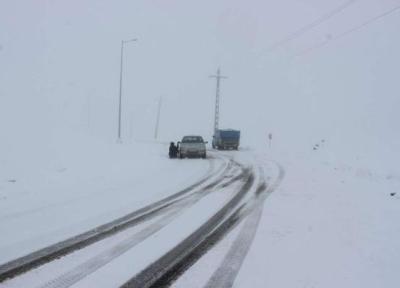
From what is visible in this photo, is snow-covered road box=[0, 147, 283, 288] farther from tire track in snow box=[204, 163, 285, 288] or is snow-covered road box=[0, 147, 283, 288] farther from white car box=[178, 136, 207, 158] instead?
white car box=[178, 136, 207, 158]

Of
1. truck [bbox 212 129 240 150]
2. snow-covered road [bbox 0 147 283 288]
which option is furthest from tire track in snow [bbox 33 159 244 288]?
truck [bbox 212 129 240 150]

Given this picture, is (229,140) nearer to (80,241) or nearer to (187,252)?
(80,241)

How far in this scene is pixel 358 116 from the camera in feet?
243

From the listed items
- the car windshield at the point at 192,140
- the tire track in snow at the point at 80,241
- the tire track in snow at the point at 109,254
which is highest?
the car windshield at the point at 192,140

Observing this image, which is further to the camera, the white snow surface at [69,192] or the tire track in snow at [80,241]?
the white snow surface at [69,192]

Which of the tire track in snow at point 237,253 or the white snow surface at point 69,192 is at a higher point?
the tire track in snow at point 237,253

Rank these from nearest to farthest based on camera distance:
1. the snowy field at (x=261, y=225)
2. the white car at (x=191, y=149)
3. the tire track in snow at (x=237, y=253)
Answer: the tire track in snow at (x=237, y=253) < the snowy field at (x=261, y=225) < the white car at (x=191, y=149)

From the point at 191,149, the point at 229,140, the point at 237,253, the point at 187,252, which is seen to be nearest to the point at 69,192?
the point at 187,252

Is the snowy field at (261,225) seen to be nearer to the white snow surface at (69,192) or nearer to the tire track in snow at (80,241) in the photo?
the white snow surface at (69,192)

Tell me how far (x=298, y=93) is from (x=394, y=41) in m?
27.8

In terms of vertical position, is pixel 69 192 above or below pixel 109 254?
below

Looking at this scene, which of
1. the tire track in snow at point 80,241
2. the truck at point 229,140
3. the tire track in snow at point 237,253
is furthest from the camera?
the truck at point 229,140

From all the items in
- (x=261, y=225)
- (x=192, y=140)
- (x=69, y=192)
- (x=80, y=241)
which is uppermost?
(x=192, y=140)

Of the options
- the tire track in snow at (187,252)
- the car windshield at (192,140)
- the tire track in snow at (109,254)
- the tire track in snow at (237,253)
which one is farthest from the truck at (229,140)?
the tire track in snow at (187,252)
